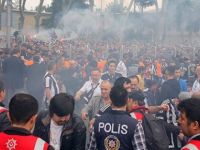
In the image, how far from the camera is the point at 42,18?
57.4 meters

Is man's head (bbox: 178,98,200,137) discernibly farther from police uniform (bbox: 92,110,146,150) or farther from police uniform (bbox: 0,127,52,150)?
police uniform (bbox: 0,127,52,150)

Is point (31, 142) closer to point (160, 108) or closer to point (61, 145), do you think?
point (61, 145)

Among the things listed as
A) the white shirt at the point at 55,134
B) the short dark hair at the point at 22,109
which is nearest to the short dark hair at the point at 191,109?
the short dark hair at the point at 22,109

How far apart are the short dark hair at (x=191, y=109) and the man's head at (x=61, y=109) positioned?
109 centimetres

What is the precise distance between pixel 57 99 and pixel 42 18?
2124 inches

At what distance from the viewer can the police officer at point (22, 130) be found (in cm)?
339

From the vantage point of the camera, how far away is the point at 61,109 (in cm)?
424

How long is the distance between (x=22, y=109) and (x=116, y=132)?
1.25 metres

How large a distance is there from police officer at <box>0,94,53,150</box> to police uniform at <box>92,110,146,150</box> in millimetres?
1134

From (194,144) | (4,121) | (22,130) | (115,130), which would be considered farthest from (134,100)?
(22,130)

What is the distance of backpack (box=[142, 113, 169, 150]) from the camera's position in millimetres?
4793

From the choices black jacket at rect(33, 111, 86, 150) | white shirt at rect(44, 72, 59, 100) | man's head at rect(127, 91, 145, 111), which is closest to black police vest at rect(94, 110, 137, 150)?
black jacket at rect(33, 111, 86, 150)

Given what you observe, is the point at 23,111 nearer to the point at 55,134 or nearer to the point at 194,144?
the point at 55,134

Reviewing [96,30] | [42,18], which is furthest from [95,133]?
[42,18]
